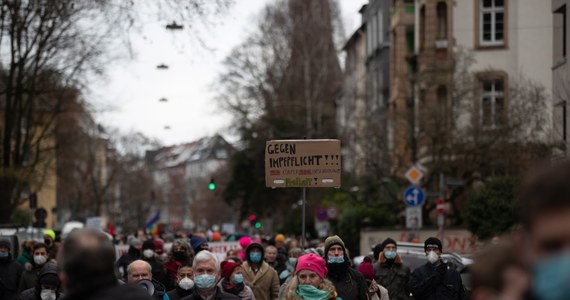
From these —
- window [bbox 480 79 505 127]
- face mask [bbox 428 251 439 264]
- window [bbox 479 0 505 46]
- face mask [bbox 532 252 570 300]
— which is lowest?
face mask [bbox 428 251 439 264]

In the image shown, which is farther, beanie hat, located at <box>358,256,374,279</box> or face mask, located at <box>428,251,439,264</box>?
face mask, located at <box>428,251,439,264</box>

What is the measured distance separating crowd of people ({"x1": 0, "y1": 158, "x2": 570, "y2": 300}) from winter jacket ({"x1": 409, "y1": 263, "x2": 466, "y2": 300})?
1 cm

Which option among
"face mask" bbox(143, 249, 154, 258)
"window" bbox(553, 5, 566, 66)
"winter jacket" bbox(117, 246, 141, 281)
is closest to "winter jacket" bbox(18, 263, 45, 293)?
"face mask" bbox(143, 249, 154, 258)

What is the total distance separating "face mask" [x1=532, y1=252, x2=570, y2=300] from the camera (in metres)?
3.11

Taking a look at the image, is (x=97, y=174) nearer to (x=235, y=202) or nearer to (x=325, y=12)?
(x=235, y=202)

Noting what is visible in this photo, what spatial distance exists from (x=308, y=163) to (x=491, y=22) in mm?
32853

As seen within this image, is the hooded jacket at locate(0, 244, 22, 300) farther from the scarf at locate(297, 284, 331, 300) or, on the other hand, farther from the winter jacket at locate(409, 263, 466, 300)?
the scarf at locate(297, 284, 331, 300)

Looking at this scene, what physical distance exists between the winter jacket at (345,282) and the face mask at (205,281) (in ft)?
7.46

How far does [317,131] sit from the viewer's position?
2130 inches

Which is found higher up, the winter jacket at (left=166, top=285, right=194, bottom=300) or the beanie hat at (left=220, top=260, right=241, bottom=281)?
the beanie hat at (left=220, top=260, right=241, bottom=281)

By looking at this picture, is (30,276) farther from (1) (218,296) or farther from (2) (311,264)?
(1) (218,296)

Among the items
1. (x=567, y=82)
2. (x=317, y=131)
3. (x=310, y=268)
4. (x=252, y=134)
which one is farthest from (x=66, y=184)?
(x=310, y=268)

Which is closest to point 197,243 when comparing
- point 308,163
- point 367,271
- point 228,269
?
point 308,163

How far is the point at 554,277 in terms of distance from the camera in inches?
123
